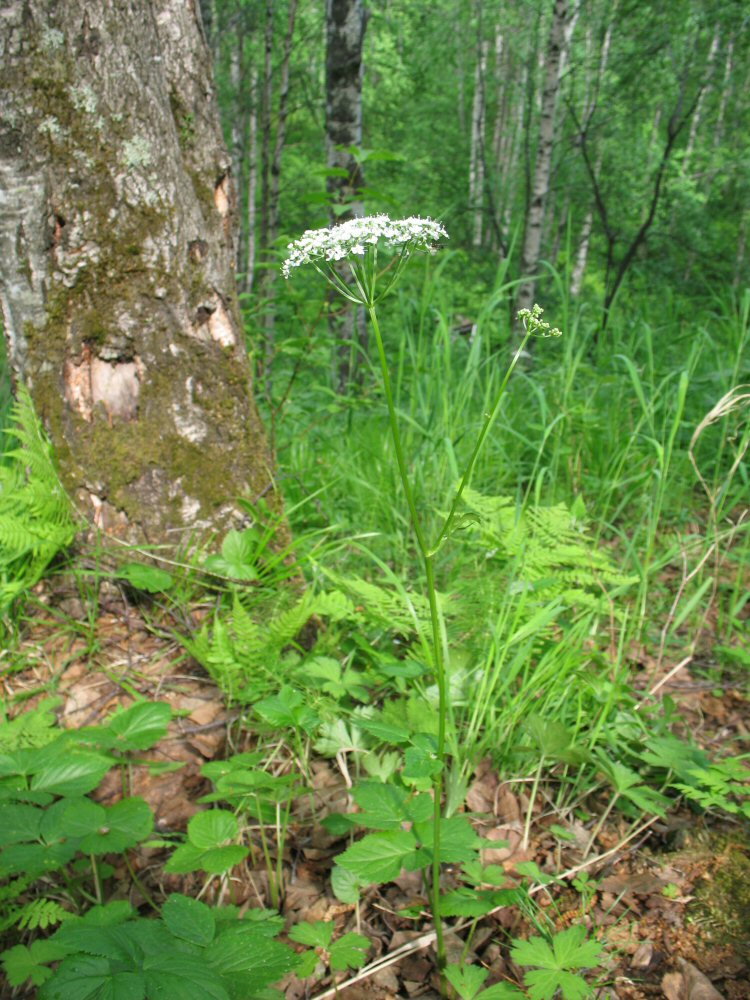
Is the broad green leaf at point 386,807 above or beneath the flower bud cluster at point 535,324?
beneath

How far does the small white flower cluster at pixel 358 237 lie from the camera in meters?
0.97

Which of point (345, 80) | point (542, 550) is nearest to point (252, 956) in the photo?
point (542, 550)

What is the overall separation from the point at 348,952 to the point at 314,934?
6 cm

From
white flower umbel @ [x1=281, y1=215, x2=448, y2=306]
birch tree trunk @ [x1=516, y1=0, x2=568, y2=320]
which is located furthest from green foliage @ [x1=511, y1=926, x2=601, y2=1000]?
birch tree trunk @ [x1=516, y1=0, x2=568, y2=320]

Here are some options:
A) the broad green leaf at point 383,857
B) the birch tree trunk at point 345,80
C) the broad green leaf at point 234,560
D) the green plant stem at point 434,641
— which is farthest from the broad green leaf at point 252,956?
the birch tree trunk at point 345,80

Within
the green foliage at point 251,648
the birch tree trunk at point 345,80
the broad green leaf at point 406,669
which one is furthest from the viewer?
the birch tree trunk at point 345,80

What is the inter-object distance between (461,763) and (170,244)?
4.94ft

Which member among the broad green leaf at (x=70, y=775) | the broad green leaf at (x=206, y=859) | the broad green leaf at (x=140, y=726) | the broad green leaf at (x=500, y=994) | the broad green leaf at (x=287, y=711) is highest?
the broad green leaf at (x=287, y=711)

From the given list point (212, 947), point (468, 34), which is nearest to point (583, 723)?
point (212, 947)

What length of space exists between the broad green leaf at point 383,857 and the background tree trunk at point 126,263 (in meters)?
1.09

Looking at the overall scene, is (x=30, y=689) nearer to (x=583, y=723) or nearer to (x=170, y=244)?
(x=170, y=244)

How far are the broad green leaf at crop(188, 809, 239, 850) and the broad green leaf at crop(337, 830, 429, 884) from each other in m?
0.25

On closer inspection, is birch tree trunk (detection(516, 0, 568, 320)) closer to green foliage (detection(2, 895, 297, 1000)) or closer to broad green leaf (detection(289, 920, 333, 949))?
broad green leaf (detection(289, 920, 333, 949))

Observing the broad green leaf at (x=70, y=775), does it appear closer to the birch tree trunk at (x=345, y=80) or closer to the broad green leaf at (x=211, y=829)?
the broad green leaf at (x=211, y=829)
